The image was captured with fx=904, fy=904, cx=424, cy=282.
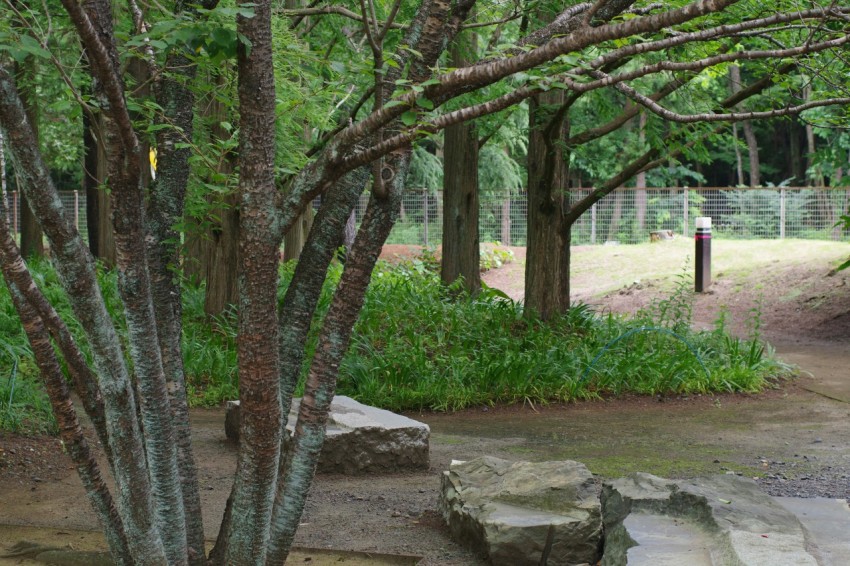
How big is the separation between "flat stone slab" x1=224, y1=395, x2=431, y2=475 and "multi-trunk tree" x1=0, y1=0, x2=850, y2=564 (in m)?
2.55

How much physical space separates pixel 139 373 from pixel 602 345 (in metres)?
7.15

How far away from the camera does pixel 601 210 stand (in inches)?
1080

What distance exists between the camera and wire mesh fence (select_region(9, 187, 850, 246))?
25.5 m

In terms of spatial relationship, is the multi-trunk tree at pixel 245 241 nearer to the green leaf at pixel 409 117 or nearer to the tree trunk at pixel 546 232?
the green leaf at pixel 409 117

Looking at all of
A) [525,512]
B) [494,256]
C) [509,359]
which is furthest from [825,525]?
[494,256]

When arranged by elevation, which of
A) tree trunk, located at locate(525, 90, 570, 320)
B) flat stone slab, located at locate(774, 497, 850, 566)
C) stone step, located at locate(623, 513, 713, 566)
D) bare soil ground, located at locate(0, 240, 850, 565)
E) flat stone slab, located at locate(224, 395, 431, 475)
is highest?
tree trunk, located at locate(525, 90, 570, 320)

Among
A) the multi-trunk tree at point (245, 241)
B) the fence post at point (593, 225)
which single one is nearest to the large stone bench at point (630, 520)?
the multi-trunk tree at point (245, 241)

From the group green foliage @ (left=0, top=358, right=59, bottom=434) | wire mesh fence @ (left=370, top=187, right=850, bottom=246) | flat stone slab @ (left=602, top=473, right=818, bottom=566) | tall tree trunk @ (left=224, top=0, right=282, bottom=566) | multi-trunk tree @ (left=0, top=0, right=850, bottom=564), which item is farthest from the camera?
wire mesh fence @ (left=370, top=187, right=850, bottom=246)

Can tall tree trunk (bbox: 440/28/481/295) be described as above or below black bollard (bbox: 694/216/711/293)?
above

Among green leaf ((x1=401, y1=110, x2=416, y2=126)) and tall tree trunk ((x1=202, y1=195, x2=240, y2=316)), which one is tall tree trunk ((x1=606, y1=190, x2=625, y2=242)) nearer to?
tall tree trunk ((x1=202, y1=195, x2=240, y2=316))

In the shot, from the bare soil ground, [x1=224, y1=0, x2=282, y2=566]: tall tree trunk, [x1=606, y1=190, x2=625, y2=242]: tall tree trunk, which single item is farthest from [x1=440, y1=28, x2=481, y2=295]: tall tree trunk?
[x1=606, y1=190, x2=625, y2=242]: tall tree trunk

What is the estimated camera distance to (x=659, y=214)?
2642 centimetres

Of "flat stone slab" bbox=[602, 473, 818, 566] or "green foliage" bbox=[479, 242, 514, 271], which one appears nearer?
"flat stone slab" bbox=[602, 473, 818, 566]

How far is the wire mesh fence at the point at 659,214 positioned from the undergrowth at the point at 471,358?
14859mm
